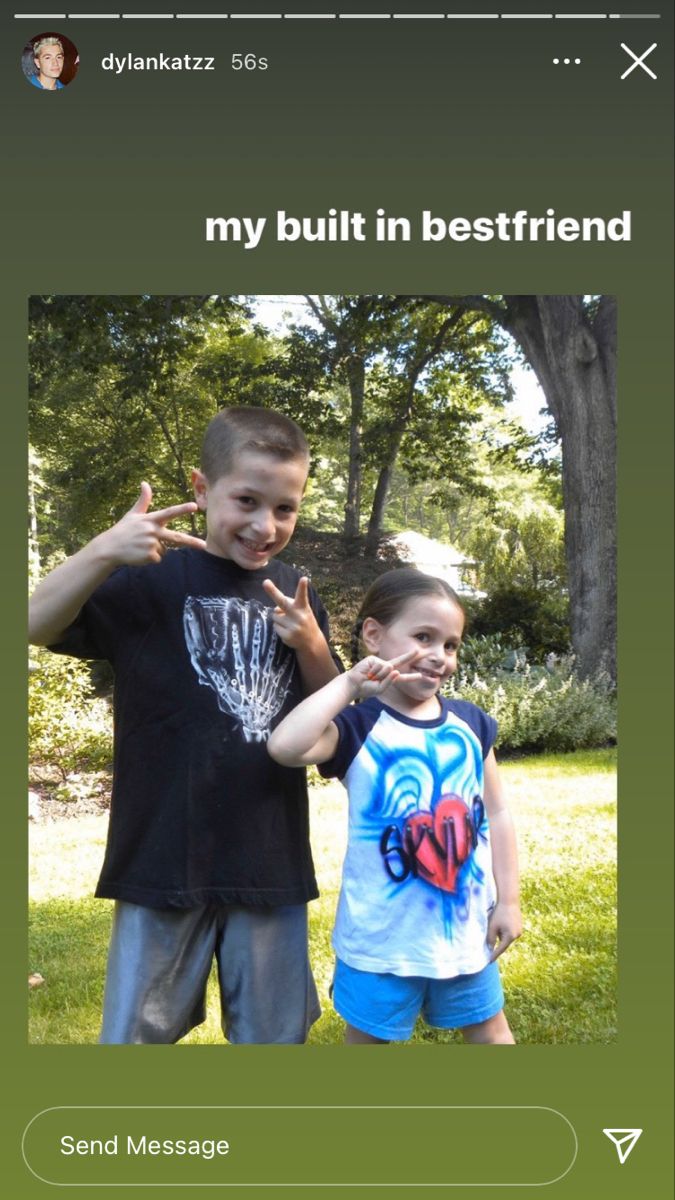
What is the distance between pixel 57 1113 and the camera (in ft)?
6.73

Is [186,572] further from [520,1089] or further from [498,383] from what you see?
[498,383]

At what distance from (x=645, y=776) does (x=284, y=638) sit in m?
0.92

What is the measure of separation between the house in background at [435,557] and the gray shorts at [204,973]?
217 centimetres

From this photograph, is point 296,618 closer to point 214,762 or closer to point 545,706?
point 214,762

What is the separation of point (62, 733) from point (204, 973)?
3.96 metres

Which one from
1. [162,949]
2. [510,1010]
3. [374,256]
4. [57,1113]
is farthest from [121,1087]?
[374,256]

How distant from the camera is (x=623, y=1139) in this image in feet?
6.68

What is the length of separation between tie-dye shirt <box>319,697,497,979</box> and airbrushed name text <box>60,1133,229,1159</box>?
0.52 m

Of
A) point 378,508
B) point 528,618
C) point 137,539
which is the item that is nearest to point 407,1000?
point 137,539

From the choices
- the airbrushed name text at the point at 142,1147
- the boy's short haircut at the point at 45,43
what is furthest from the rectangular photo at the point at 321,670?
the boy's short haircut at the point at 45,43

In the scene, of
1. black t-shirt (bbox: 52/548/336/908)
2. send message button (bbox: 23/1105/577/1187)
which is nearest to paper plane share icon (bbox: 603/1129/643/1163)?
send message button (bbox: 23/1105/577/1187)

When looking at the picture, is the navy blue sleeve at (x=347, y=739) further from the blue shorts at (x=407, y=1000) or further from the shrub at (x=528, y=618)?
the shrub at (x=528, y=618)

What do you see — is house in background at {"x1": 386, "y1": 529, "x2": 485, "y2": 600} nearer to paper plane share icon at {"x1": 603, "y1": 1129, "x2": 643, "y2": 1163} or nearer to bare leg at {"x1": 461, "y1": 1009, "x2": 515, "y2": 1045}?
bare leg at {"x1": 461, "y1": 1009, "x2": 515, "y2": 1045}

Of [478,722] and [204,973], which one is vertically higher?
[478,722]
